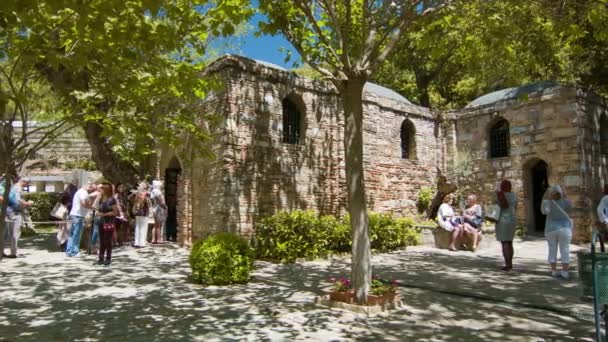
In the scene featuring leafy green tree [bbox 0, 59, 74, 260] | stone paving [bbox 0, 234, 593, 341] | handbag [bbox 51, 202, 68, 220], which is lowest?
stone paving [bbox 0, 234, 593, 341]

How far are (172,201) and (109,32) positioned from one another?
32.7 ft

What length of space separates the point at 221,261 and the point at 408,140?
32.9 feet

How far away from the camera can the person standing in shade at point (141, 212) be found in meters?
11.9

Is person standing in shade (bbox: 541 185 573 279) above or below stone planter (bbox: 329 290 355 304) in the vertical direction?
above

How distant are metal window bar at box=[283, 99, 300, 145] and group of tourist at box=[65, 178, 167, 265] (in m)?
3.56

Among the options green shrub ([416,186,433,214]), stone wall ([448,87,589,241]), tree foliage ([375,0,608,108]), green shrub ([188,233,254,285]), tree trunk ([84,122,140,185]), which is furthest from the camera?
green shrub ([416,186,433,214])

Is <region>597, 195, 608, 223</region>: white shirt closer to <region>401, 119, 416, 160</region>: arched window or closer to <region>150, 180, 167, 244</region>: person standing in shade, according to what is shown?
<region>401, 119, 416, 160</region>: arched window

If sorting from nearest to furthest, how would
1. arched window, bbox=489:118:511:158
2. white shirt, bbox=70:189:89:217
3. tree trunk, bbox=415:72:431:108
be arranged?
1. white shirt, bbox=70:189:89:217
2. arched window, bbox=489:118:511:158
3. tree trunk, bbox=415:72:431:108

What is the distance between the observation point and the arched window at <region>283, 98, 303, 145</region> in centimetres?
1261

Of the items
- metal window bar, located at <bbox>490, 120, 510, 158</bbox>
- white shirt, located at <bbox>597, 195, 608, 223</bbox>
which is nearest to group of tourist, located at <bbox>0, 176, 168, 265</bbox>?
white shirt, located at <bbox>597, 195, 608, 223</bbox>

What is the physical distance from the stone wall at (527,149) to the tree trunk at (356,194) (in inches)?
368

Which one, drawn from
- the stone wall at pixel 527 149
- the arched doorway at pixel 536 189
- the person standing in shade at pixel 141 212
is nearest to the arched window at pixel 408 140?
the stone wall at pixel 527 149

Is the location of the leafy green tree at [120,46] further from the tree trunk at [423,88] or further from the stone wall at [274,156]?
the tree trunk at [423,88]

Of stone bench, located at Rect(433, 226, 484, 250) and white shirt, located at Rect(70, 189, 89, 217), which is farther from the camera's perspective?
stone bench, located at Rect(433, 226, 484, 250)
